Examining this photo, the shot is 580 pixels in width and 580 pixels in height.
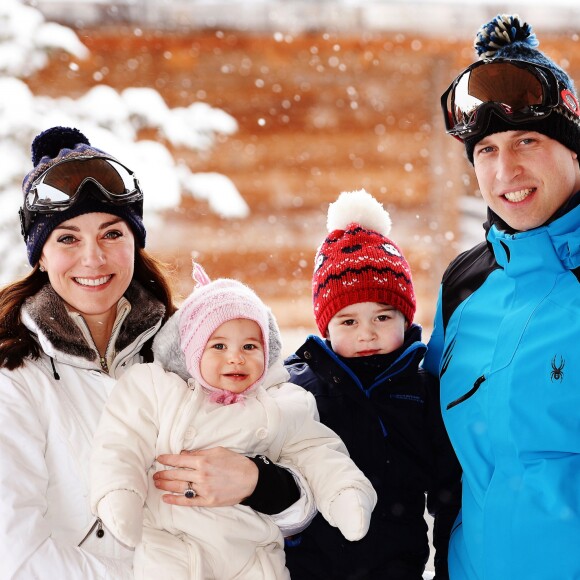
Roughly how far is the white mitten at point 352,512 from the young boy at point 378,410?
22 cm

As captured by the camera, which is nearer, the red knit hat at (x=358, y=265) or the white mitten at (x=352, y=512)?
the white mitten at (x=352, y=512)

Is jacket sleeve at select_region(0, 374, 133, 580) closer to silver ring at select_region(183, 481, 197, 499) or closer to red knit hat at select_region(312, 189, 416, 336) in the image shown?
silver ring at select_region(183, 481, 197, 499)

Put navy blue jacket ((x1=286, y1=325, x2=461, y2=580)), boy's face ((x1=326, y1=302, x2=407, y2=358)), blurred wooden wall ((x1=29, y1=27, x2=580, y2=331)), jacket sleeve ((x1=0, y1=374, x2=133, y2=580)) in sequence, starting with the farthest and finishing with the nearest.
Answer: blurred wooden wall ((x1=29, y1=27, x2=580, y2=331)) → boy's face ((x1=326, y1=302, x2=407, y2=358)) → navy blue jacket ((x1=286, y1=325, x2=461, y2=580)) → jacket sleeve ((x1=0, y1=374, x2=133, y2=580))

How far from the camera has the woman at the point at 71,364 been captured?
1.89m

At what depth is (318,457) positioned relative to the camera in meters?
2.17

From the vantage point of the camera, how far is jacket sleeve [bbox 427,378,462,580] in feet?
7.61

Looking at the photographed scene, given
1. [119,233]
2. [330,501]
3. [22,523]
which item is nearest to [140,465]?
[22,523]

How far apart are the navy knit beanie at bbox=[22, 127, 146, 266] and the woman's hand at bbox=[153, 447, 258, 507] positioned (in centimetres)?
71

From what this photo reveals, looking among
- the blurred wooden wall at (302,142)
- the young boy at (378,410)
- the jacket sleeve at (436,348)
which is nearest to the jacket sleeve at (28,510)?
the young boy at (378,410)

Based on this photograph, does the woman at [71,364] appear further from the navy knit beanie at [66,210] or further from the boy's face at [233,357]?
the boy's face at [233,357]

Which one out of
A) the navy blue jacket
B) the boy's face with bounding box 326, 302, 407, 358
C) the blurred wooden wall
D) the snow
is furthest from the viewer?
the blurred wooden wall

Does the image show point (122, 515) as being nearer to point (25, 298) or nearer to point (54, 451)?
point (54, 451)

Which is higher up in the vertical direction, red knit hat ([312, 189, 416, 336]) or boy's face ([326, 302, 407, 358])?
red knit hat ([312, 189, 416, 336])

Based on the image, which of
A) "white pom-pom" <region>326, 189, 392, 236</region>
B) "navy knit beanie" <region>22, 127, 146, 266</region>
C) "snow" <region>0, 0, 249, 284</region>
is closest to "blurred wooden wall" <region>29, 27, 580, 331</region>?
"snow" <region>0, 0, 249, 284</region>
